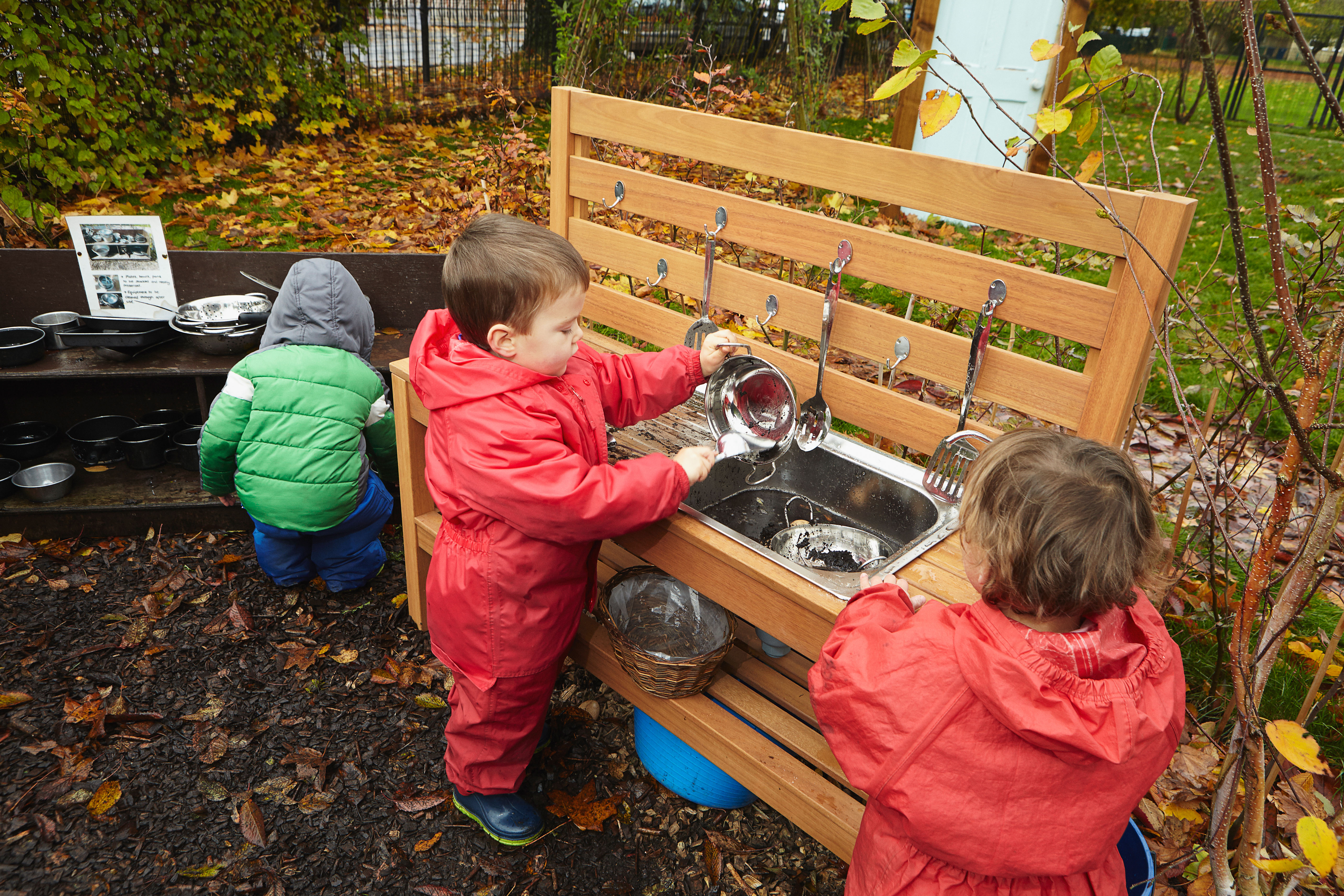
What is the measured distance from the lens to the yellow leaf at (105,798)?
234 centimetres

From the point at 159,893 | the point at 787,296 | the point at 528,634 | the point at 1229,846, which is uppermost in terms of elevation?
the point at 787,296

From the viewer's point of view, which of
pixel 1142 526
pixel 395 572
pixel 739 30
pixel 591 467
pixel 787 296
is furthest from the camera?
pixel 739 30

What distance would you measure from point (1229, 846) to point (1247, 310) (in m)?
1.64

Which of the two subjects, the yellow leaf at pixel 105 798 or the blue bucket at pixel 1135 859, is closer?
the blue bucket at pixel 1135 859

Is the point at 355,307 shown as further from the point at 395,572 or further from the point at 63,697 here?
the point at 63,697

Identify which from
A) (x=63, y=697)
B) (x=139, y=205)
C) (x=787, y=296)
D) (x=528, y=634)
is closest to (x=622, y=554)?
(x=528, y=634)

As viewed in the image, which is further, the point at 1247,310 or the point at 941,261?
the point at 941,261

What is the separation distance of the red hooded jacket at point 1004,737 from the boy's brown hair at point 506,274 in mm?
982

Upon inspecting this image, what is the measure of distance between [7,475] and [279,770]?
200 centimetres

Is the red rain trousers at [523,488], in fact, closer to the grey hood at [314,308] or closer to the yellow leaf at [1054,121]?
the yellow leaf at [1054,121]

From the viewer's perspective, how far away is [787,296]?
2393 millimetres

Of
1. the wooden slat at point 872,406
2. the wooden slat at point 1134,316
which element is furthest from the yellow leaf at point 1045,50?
the wooden slat at point 872,406

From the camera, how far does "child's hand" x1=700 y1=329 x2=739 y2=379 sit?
2.27 meters

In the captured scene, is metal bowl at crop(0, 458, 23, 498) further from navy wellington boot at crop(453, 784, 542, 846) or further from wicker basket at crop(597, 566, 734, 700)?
wicker basket at crop(597, 566, 734, 700)
